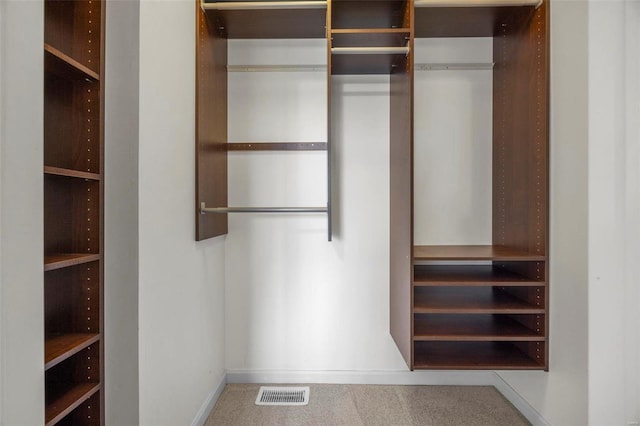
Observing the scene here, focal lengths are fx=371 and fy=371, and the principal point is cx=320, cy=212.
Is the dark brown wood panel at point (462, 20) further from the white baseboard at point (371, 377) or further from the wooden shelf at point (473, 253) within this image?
the white baseboard at point (371, 377)

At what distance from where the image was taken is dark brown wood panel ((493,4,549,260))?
179cm

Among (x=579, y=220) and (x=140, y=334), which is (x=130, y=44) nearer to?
(x=140, y=334)

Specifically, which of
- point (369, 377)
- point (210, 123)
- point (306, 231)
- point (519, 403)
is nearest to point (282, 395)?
point (369, 377)

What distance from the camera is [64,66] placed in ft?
3.93

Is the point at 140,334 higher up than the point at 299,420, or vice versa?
the point at 140,334

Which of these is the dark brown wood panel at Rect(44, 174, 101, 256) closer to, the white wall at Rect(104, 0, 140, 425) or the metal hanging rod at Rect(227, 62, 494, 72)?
the white wall at Rect(104, 0, 140, 425)

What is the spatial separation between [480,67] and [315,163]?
1185mm

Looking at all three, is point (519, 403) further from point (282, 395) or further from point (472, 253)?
point (282, 395)

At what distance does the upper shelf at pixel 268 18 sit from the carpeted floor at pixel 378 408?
7.15ft

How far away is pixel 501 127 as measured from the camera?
7.22 ft

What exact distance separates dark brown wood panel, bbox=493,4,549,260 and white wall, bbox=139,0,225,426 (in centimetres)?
168

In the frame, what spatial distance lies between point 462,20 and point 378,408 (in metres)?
2.25
